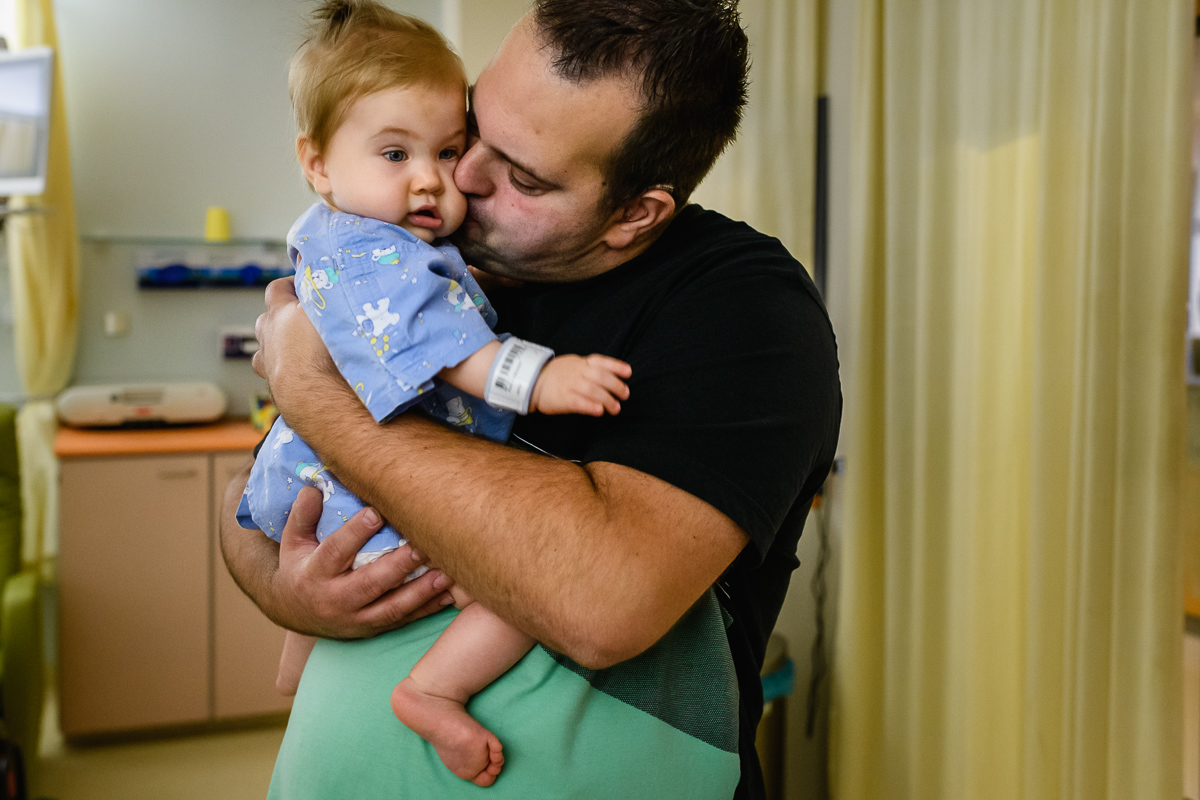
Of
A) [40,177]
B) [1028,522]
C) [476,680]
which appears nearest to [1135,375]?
[1028,522]

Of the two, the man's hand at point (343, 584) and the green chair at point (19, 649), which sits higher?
the man's hand at point (343, 584)

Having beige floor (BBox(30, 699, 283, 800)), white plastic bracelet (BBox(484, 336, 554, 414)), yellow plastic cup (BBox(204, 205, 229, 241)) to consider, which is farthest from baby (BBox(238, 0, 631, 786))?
yellow plastic cup (BBox(204, 205, 229, 241))

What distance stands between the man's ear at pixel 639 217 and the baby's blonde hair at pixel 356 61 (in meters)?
0.28

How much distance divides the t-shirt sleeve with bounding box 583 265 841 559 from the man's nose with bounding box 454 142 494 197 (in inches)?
12.1

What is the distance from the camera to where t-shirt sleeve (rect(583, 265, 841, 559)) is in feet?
2.83

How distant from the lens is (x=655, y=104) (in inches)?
40.3

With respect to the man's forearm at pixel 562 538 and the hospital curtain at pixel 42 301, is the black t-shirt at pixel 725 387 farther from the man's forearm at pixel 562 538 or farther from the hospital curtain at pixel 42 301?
the hospital curtain at pixel 42 301

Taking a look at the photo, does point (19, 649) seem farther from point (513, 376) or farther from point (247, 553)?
point (513, 376)

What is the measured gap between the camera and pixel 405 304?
957 mm

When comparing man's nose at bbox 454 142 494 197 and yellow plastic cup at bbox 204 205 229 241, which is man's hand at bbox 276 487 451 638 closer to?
man's nose at bbox 454 142 494 197

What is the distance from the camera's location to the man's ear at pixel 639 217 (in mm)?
1087

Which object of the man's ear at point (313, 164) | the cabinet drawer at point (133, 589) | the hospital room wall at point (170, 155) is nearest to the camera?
the man's ear at point (313, 164)

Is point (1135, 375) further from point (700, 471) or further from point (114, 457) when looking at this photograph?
point (114, 457)

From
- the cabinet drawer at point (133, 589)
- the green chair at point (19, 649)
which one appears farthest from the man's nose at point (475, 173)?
the cabinet drawer at point (133, 589)
